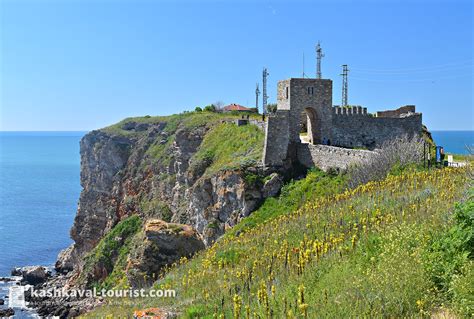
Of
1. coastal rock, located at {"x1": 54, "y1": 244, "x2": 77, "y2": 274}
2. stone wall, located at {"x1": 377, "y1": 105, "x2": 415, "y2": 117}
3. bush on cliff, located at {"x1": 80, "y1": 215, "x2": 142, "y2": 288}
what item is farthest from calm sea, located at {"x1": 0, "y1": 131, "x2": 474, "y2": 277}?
bush on cliff, located at {"x1": 80, "y1": 215, "x2": 142, "y2": 288}

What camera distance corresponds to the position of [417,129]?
35.7m

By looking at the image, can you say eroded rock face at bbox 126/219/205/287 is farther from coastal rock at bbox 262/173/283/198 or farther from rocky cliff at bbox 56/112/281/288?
coastal rock at bbox 262/173/283/198

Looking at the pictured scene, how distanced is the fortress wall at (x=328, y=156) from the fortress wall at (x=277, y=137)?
1367 millimetres

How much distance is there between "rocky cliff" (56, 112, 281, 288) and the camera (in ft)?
118

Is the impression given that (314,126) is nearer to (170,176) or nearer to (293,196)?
(293,196)

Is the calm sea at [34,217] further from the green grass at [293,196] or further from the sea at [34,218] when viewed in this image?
the green grass at [293,196]

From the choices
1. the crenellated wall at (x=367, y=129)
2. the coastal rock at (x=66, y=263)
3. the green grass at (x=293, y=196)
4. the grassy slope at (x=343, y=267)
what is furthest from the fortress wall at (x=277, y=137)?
the coastal rock at (x=66, y=263)

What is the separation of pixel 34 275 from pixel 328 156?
44.3m

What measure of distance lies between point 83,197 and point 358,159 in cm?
5124

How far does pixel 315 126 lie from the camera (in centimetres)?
3503

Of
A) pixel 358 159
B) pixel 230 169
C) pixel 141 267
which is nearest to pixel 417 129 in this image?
pixel 358 159

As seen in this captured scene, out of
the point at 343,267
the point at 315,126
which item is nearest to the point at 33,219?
the point at 315,126

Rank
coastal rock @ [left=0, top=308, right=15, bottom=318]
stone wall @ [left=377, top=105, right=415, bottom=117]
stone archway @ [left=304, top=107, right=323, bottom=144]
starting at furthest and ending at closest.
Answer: coastal rock @ [left=0, top=308, right=15, bottom=318], stone wall @ [left=377, top=105, right=415, bottom=117], stone archway @ [left=304, top=107, right=323, bottom=144]

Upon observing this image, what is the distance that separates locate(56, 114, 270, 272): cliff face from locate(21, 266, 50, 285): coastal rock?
15.0ft
